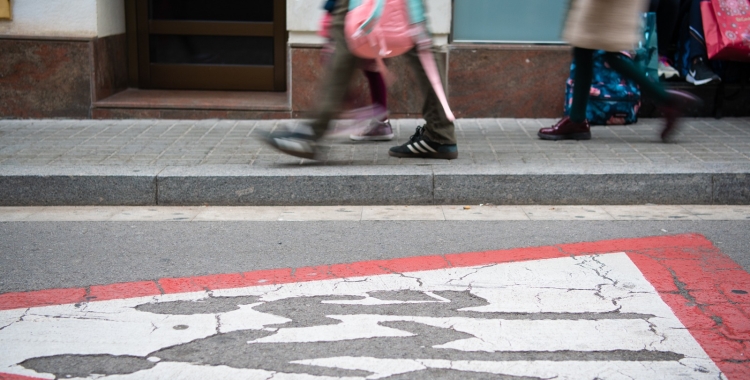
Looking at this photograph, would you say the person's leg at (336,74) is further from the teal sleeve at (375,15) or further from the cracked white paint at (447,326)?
the cracked white paint at (447,326)

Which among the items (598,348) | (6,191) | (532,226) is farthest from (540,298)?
(6,191)

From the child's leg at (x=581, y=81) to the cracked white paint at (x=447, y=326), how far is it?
98.9 inches

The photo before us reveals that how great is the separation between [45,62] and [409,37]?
3571 mm

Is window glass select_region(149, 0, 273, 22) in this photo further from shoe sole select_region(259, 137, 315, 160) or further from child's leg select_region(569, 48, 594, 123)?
child's leg select_region(569, 48, 594, 123)

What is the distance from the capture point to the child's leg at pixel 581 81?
601 centimetres

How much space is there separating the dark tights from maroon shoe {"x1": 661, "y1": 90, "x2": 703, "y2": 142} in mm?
62

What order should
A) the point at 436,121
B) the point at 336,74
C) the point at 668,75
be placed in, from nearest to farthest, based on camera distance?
the point at 336,74
the point at 436,121
the point at 668,75

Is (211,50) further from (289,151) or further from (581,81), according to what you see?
(581,81)

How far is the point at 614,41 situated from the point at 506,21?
170 centimetres

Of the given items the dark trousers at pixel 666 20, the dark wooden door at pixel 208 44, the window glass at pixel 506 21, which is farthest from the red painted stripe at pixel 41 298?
the dark trousers at pixel 666 20

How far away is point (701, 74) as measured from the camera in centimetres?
714

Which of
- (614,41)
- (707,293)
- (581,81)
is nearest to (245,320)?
(707,293)

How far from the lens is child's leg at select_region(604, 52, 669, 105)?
5.76 meters

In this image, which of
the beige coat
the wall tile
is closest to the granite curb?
the beige coat
